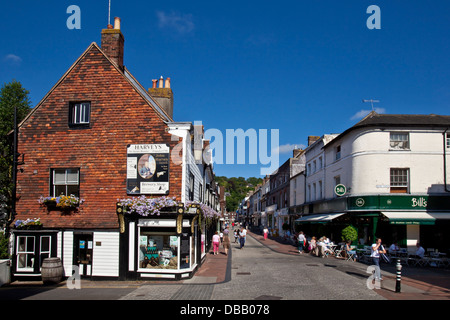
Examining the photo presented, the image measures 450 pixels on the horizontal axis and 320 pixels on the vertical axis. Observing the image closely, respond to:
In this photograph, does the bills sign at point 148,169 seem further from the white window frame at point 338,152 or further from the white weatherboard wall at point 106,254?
the white window frame at point 338,152

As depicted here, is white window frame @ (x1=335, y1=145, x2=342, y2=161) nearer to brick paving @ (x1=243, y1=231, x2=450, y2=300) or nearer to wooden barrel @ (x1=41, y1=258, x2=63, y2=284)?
brick paving @ (x1=243, y1=231, x2=450, y2=300)

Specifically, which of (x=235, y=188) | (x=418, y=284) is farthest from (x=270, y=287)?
(x=235, y=188)

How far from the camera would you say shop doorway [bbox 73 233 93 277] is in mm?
16797

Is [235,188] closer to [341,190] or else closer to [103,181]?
[341,190]

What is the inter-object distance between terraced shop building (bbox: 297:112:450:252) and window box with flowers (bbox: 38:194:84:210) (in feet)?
59.2

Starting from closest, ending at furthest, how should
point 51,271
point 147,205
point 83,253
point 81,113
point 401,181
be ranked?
point 51,271, point 147,205, point 83,253, point 81,113, point 401,181

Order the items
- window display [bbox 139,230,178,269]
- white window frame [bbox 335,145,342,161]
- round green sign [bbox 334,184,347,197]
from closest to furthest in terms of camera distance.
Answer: window display [bbox 139,230,178,269] < round green sign [bbox 334,184,347,197] < white window frame [bbox 335,145,342,161]

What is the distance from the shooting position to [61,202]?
17031mm

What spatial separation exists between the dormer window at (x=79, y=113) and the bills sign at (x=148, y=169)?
2.73m

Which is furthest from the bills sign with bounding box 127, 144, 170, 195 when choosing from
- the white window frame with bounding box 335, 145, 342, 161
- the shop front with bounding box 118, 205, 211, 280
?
the white window frame with bounding box 335, 145, 342, 161

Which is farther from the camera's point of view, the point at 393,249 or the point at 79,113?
the point at 393,249

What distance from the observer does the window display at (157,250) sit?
1662 cm

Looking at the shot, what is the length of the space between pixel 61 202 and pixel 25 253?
2.89m
